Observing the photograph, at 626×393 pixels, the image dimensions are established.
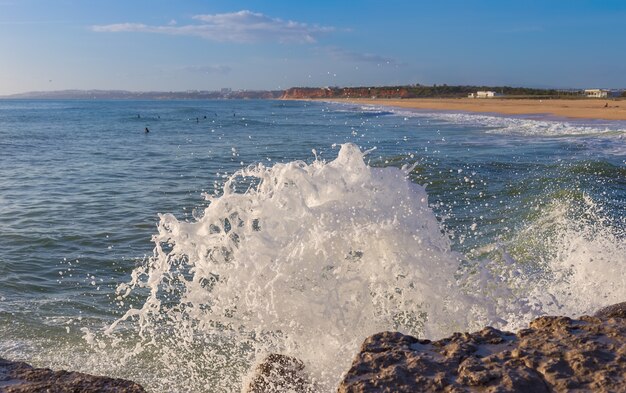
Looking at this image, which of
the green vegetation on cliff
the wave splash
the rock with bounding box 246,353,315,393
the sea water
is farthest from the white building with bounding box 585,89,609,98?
the rock with bounding box 246,353,315,393

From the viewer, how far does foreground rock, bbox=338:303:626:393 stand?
3.18 meters

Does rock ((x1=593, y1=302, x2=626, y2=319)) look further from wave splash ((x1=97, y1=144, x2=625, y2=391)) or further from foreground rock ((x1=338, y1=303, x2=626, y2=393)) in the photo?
wave splash ((x1=97, y1=144, x2=625, y2=391))

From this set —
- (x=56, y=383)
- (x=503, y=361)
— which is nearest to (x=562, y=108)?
(x=503, y=361)

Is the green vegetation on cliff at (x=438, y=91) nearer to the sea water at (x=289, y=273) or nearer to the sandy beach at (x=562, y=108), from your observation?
the sandy beach at (x=562, y=108)

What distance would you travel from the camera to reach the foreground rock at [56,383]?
371cm

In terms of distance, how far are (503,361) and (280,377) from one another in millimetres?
1808

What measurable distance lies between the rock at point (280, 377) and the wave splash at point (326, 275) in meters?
0.19

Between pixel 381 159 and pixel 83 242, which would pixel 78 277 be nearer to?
pixel 83 242

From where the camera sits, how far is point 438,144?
84.5 feet

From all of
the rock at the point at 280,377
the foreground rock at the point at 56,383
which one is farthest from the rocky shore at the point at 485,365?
the rock at the point at 280,377

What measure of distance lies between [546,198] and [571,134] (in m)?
18.1

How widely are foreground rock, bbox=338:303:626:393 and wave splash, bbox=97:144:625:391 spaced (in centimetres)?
118

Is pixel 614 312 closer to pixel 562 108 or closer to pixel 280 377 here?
pixel 280 377

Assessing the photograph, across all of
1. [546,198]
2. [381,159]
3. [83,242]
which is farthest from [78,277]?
[381,159]
